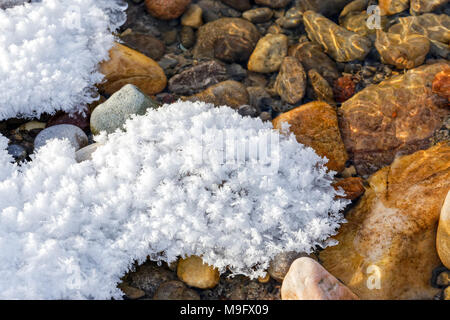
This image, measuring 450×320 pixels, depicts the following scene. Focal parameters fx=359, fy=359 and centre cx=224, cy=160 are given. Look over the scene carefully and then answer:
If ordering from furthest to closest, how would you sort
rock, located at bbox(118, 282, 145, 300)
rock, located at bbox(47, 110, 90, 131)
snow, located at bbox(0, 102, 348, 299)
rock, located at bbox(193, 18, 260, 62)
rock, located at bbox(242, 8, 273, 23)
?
rock, located at bbox(242, 8, 273, 23) → rock, located at bbox(193, 18, 260, 62) → rock, located at bbox(47, 110, 90, 131) → rock, located at bbox(118, 282, 145, 300) → snow, located at bbox(0, 102, 348, 299)

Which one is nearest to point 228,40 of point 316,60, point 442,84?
point 316,60

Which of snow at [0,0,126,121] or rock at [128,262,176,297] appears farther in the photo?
snow at [0,0,126,121]

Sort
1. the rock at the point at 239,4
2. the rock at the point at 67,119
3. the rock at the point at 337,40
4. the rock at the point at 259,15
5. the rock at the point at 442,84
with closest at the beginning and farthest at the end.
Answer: the rock at the point at 442,84, the rock at the point at 67,119, the rock at the point at 337,40, the rock at the point at 259,15, the rock at the point at 239,4

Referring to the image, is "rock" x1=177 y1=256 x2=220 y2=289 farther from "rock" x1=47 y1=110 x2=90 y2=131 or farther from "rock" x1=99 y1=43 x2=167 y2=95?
"rock" x1=99 y1=43 x2=167 y2=95

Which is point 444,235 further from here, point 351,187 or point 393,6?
point 393,6

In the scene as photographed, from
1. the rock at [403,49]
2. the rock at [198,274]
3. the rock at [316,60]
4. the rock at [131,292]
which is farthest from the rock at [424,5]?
the rock at [131,292]

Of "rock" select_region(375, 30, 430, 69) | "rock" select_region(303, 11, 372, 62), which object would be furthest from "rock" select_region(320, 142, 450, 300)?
"rock" select_region(303, 11, 372, 62)

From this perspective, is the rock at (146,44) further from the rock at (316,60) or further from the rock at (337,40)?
the rock at (337,40)
